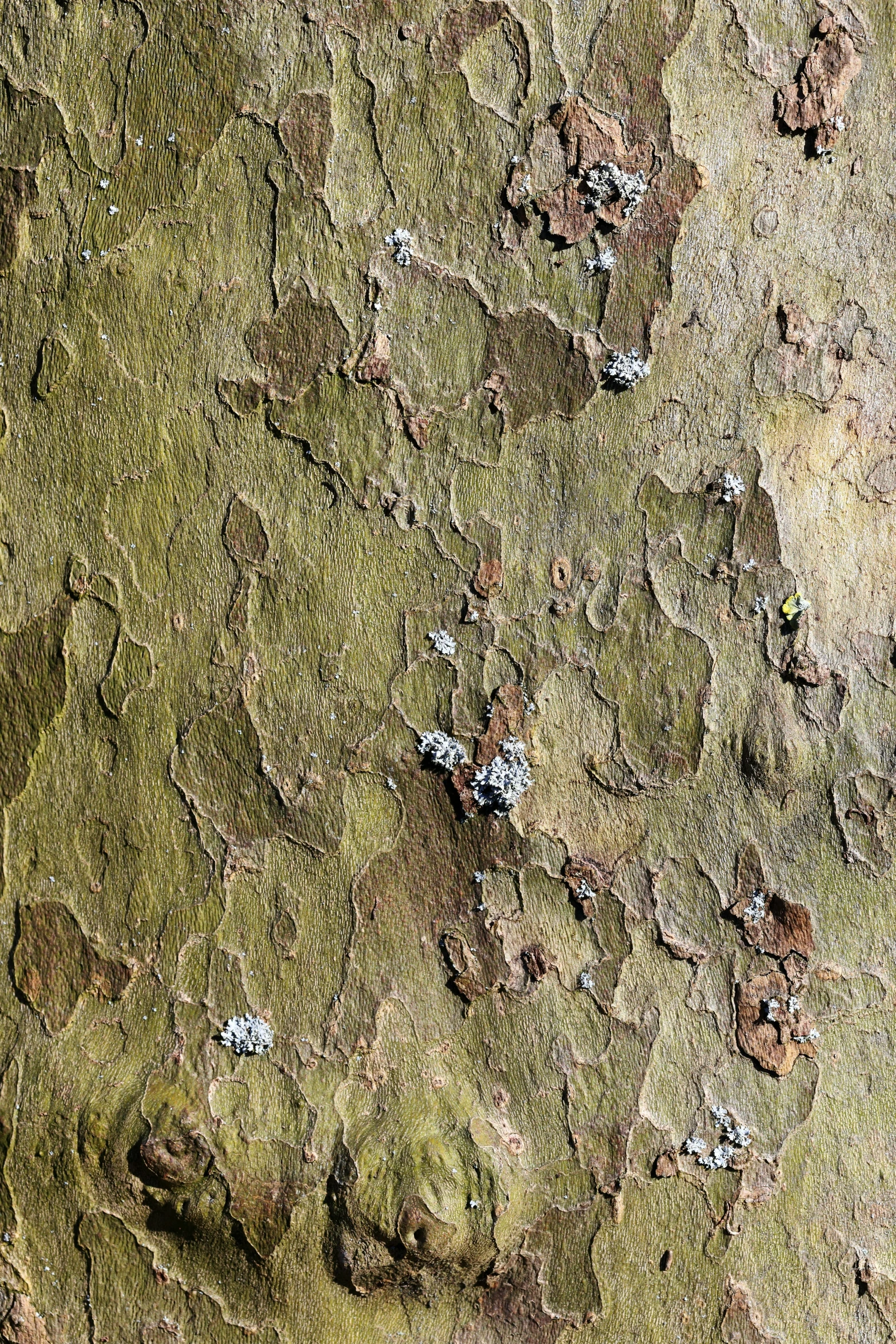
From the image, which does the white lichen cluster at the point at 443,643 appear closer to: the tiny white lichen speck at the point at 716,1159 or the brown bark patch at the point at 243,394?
the brown bark patch at the point at 243,394

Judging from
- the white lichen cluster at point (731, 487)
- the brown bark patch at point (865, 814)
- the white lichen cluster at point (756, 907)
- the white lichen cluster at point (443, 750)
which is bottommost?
the white lichen cluster at point (443, 750)

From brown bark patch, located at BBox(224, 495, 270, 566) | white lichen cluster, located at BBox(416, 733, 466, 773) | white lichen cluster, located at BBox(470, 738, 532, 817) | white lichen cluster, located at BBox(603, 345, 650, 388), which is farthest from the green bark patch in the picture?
white lichen cluster, located at BBox(603, 345, 650, 388)

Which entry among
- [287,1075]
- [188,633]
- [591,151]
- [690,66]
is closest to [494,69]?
[591,151]

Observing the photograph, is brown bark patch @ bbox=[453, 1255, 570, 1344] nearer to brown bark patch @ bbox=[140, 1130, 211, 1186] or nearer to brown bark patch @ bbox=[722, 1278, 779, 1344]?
brown bark patch @ bbox=[722, 1278, 779, 1344]

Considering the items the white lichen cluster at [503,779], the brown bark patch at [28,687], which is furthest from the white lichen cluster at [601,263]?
the brown bark patch at [28,687]

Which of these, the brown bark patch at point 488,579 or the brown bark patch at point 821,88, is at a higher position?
the brown bark patch at point 821,88

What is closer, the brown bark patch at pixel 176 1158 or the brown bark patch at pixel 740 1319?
the brown bark patch at pixel 176 1158
